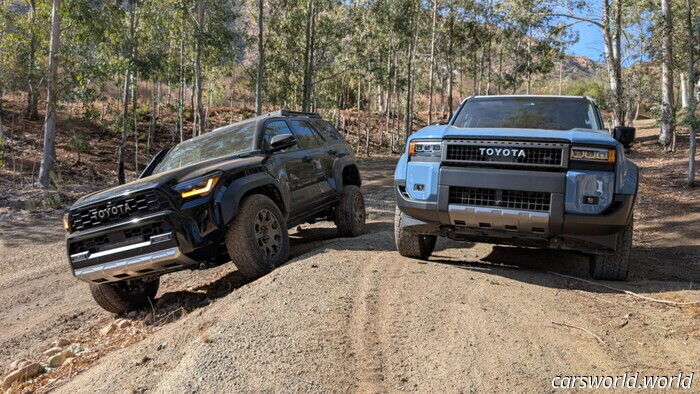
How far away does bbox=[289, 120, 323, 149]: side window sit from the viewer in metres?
7.38

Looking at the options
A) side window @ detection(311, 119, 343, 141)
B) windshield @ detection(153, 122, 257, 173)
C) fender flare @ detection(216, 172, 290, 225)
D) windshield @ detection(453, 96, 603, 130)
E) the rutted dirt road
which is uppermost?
windshield @ detection(453, 96, 603, 130)

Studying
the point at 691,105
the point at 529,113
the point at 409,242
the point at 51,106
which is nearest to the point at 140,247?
the point at 409,242

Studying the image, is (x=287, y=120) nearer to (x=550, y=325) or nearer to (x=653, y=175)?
(x=550, y=325)

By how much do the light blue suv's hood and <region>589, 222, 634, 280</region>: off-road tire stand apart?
102 cm

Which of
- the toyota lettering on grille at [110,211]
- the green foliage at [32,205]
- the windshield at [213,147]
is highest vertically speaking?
the windshield at [213,147]

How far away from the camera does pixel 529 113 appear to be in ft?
20.1

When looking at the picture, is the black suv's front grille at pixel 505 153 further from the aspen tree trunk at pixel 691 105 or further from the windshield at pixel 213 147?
the aspen tree trunk at pixel 691 105

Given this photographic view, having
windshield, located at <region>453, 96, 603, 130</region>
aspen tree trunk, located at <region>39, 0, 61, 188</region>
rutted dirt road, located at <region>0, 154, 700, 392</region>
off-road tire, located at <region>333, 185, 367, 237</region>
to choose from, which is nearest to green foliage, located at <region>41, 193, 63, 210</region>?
aspen tree trunk, located at <region>39, 0, 61, 188</region>

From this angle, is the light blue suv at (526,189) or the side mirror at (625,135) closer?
the light blue suv at (526,189)

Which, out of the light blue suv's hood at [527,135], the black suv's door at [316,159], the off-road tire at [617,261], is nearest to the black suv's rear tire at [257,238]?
the black suv's door at [316,159]

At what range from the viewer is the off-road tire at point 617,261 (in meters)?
5.25

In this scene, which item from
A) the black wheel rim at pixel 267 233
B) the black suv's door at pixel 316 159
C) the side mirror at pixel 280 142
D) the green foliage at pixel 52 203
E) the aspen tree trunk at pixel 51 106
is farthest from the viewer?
the aspen tree trunk at pixel 51 106

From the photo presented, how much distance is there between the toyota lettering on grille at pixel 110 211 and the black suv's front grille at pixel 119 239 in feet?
0.60

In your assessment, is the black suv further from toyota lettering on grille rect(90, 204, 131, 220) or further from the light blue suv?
the light blue suv
